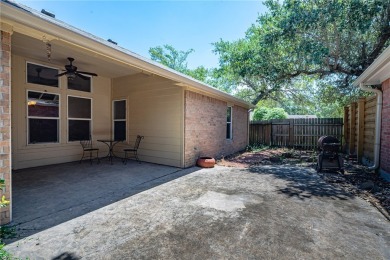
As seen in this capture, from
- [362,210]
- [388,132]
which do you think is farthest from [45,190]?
[388,132]

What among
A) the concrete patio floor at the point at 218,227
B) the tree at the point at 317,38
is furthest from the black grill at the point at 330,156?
the tree at the point at 317,38

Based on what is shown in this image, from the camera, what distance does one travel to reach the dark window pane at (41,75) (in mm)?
5789

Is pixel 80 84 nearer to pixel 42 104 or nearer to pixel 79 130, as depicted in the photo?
pixel 42 104

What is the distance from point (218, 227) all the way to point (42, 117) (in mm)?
6226

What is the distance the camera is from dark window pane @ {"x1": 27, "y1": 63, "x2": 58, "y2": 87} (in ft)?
19.0

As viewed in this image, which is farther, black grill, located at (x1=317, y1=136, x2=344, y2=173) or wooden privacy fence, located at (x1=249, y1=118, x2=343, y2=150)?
wooden privacy fence, located at (x1=249, y1=118, x2=343, y2=150)

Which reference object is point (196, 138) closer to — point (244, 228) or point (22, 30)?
point (244, 228)

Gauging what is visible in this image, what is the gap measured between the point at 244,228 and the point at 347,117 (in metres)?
9.49

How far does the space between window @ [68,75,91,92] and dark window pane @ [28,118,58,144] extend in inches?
50.6

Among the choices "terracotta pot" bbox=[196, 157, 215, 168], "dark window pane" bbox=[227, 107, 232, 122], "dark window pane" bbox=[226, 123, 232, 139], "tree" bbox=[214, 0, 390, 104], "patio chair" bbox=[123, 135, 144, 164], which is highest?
"tree" bbox=[214, 0, 390, 104]

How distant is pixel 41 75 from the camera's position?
6.03m

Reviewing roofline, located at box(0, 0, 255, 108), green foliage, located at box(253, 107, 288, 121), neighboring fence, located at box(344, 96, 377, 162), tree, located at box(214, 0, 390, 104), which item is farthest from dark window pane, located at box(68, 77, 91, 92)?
green foliage, located at box(253, 107, 288, 121)

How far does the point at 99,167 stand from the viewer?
6.12 meters

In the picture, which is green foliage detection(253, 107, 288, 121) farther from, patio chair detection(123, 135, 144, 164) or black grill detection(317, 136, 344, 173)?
patio chair detection(123, 135, 144, 164)
